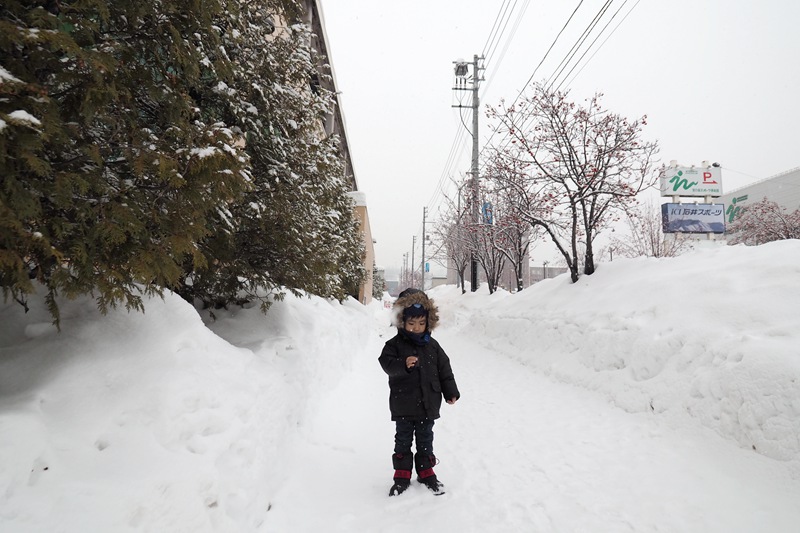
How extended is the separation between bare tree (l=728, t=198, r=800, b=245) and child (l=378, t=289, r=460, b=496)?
21000mm

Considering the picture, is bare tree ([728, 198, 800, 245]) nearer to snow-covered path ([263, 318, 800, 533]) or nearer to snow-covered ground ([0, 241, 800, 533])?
snow-covered ground ([0, 241, 800, 533])

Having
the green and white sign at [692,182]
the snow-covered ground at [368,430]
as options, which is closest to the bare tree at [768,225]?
the green and white sign at [692,182]

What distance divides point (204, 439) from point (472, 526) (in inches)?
75.0

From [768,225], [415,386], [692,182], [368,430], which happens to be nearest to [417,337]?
[415,386]

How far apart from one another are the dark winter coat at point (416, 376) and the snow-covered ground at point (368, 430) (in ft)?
2.18

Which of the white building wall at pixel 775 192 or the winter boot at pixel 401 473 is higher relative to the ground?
the white building wall at pixel 775 192

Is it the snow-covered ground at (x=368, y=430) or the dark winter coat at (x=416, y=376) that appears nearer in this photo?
the snow-covered ground at (x=368, y=430)

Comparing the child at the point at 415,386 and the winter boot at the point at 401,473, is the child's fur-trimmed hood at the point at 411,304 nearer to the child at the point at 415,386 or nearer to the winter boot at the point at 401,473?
the child at the point at 415,386

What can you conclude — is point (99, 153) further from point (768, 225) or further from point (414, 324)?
point (768, 225)

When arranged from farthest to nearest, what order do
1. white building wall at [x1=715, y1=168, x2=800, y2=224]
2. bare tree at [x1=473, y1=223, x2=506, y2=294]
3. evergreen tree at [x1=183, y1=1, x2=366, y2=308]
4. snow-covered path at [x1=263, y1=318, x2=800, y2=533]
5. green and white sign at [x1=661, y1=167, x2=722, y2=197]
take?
white building wall at [x1=715, y1=168, x2=800, y2=224] → green and white sign at [x1=661, y1=167, x2=722, y2=197] → bare tree at [x1=473, y1=223, x2=506, y2=294] → evergreen tree at [x1=183, y1=1, x2=366, y2=308] → snow-covered path at [x1=263, y1=318, x2=800, y2=533]

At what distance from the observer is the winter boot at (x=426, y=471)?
3.22 metres

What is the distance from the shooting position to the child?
3.26 meters

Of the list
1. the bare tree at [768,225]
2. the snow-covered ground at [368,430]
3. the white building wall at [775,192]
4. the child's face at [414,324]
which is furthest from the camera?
the white building wall at [775,192]

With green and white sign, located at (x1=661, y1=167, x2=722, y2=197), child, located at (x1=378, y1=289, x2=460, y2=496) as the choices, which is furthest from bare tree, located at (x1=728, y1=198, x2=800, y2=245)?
child, located at (x1=378, y1=289, x2=460, y2=496)
